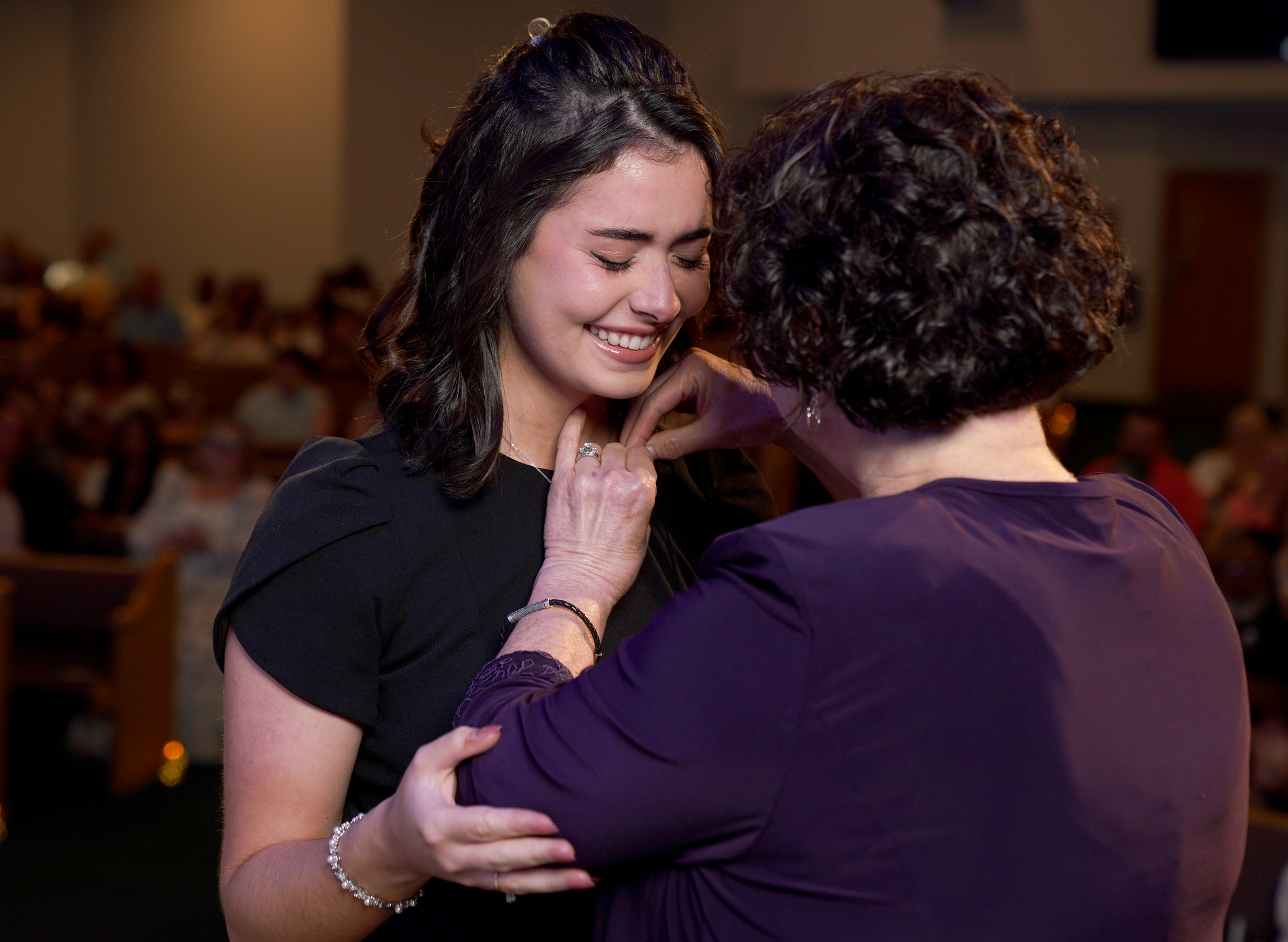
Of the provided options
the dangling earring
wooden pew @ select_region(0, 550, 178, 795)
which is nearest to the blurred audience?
wooden pew @ select_region(0, 550, 178, 795)

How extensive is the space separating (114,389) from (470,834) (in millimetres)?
7290

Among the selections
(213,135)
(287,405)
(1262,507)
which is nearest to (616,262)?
(1262,507)

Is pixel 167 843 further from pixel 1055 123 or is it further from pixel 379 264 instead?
pixel 379 264

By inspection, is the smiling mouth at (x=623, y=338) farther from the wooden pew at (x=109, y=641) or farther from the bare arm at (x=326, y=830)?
the wooden pew at (x=109, y=641)

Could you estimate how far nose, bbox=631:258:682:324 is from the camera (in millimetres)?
1312

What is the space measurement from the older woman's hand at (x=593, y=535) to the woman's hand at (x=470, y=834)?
0.65ft

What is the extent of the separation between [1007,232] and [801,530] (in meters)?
0.29

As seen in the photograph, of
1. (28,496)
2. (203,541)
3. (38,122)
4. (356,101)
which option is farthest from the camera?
(38,122)

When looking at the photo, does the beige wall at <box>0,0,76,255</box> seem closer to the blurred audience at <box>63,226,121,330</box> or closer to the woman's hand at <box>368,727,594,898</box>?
the blurred audience at <box>63,226,121,330</box>

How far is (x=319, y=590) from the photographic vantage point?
121 centimetres

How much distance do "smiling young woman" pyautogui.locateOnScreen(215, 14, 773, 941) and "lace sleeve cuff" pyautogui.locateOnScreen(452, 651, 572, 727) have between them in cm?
15

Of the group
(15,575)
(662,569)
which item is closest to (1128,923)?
(662,569)

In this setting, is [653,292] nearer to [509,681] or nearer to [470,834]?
[509,681]

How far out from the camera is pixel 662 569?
1438 millimetres
